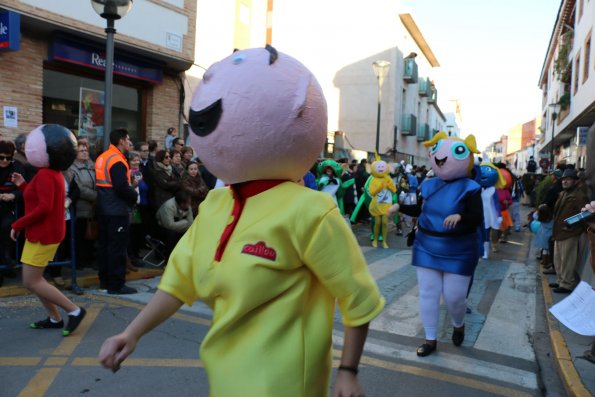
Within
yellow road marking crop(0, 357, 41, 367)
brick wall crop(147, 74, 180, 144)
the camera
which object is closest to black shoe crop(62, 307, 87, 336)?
yellow road marking crop(0, 357, 41, 367)

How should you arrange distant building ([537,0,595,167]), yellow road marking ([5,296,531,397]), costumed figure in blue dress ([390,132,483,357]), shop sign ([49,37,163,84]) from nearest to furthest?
yellow road marking ([5,296,531,397]) → costumed figure in blue dress ([390,132,483,357]) → shop sign ([49,37,163,84]) → distant building ([537,0,595,167])

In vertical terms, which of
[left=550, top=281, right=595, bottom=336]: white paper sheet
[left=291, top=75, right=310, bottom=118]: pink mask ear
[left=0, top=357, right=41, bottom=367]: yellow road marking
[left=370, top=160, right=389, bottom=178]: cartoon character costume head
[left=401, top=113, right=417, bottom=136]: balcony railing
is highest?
[left=401, top=113, right=417, bottom=136]: balcony railing

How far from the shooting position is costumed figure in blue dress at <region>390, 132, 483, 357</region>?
4.20 m

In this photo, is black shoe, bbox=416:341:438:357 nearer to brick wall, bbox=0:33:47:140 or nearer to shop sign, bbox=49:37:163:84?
brick wall, bbox=0:33:47:140

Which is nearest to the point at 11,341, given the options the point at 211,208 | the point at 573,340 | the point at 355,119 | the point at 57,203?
the point at 57,203

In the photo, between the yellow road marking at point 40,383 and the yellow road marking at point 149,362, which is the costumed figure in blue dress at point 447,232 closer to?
the yellow road marking at point 149,362

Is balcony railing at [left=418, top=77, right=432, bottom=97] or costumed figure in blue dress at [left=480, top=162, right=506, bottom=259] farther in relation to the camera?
balcony railing at [left=418, top=77, right=432, bottom=97]

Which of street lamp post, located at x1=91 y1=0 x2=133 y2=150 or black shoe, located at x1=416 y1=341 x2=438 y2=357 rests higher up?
street lamp post, located at x1=91 y1=0 x2=133 y2=150

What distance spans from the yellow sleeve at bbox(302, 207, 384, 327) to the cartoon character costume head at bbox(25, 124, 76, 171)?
11.6 feet

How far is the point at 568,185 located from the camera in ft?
22.0

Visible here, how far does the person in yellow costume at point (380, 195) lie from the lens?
1041 cm

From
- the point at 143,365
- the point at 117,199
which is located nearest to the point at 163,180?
the point at 117,199

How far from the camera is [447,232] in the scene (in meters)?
4.22

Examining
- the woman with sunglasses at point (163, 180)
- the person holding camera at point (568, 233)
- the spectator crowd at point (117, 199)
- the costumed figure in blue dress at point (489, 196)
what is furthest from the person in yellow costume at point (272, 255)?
the costumed figure in blue dress at point (489, 196)
